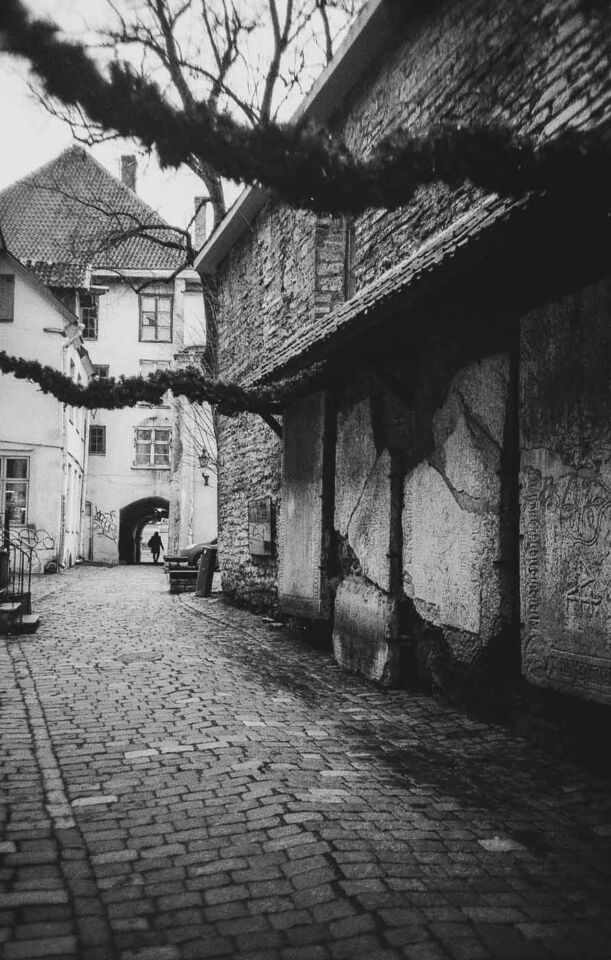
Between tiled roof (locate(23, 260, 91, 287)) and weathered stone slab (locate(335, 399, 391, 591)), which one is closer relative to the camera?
weathered stone slab (locate(335, 399, 391, 591))

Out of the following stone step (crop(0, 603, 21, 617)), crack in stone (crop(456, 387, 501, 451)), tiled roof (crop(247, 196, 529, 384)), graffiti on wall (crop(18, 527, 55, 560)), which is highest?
tiled roof (crop(247, 196, 529, 384))

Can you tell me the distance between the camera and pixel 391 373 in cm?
743

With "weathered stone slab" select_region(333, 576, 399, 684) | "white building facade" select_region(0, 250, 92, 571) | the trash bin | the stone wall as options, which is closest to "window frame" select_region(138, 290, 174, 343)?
"white building facade" select_region(0, 250, 92, 571)

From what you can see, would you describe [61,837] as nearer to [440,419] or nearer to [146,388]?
[440,419]

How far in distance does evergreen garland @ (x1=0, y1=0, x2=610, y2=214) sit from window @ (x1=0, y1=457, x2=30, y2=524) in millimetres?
22104

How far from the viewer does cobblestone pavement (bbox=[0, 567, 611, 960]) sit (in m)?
2.87

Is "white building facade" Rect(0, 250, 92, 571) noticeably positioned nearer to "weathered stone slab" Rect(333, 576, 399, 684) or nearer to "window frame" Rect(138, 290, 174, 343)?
"window frame" Rect(138, 290, 174, 343)

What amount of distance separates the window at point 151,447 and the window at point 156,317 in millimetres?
3587

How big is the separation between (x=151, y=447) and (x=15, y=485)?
868 cm

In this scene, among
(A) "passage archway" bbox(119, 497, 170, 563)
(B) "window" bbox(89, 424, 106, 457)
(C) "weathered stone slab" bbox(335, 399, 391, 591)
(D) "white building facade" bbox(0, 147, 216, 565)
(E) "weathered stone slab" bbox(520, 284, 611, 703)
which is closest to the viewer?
(E) "weathered stone slab" bbox(520, 284, 611, 703)

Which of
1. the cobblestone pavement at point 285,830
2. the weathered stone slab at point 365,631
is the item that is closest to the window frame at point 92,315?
the weathered stone slab at point 365,631

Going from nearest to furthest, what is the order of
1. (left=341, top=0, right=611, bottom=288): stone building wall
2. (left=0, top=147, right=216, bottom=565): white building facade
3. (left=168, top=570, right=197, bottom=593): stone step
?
(left=341, top=0, right=611, bottom=288): stone building wall < (left=168, top=570, right=197, bottom=593): stone step < (left=0, top=147, right=216, bottom=565): white building facade

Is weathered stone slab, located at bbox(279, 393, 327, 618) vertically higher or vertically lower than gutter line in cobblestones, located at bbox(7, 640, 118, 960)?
higher

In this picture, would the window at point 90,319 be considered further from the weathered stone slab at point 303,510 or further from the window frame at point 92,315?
the weathered stone slab at point 303,510
